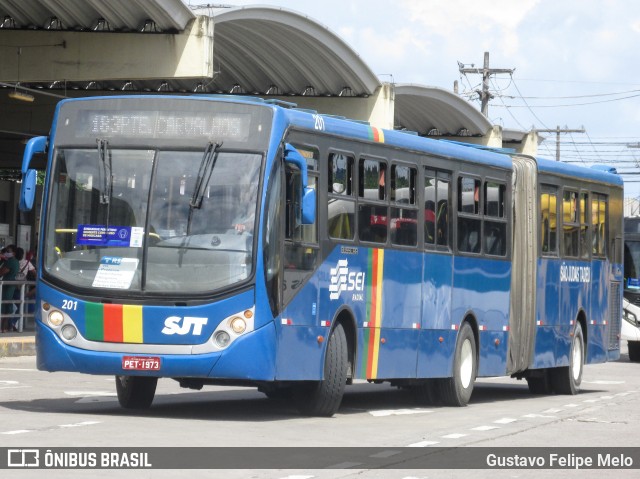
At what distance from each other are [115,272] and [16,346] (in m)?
13.1

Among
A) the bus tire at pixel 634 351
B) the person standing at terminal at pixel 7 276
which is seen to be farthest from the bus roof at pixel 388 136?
the bus tire at pixel 634 351

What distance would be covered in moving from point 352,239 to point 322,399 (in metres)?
1.69

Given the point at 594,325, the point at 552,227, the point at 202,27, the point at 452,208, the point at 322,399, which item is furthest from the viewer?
the point at 202,27

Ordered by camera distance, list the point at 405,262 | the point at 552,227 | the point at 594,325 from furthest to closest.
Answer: the point at 594,325 < the point at 552,227 < the point at 405,262

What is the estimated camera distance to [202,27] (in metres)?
31.3

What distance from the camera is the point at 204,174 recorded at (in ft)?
48.4

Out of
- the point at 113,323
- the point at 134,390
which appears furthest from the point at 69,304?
the point at 134,390

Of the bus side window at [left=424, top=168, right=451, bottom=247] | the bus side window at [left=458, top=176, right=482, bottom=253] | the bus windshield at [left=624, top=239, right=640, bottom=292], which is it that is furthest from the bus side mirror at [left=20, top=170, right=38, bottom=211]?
the bus windshield at [left=624, top=239, right=640, bottom=292]

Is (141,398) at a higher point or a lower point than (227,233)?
lower

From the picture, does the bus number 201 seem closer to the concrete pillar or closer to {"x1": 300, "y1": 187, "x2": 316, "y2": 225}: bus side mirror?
{"x1": 300, "y1": 187, "x2": 316, "y2": 225}: bus side mirror

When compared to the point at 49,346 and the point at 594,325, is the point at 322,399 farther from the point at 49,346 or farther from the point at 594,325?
the point at 594,325

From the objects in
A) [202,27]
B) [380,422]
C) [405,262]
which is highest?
[202,27]
